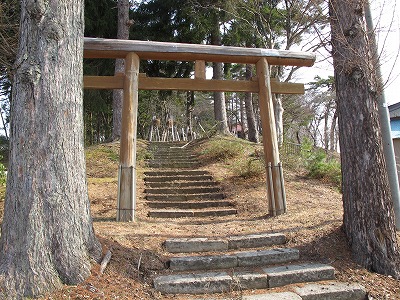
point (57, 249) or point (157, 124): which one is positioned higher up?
point (157, 124)

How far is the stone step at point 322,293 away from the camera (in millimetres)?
3764

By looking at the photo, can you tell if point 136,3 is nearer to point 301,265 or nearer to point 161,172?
point 161,172

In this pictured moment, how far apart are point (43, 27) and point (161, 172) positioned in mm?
6938

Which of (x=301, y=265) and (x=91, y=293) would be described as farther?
(x=301, y=265)

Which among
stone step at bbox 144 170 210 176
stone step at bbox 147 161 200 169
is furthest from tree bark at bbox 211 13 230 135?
stone step at bbox 144 170 210 176

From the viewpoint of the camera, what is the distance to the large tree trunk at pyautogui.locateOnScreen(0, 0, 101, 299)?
3299 millimetres

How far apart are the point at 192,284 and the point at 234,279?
470 millimetres

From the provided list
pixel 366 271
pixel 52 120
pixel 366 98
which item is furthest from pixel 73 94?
pixel 366 271

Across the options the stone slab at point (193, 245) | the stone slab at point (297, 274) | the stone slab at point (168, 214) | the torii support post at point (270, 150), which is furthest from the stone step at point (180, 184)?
the stone slab at point (297, 274)

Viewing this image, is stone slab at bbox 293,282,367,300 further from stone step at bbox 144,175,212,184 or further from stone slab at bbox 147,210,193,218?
stone step at bbox 144,175,212,184

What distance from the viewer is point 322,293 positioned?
386 centimetres

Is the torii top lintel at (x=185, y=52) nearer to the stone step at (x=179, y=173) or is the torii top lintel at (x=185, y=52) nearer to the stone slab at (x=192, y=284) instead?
the stone step at (x=179, y=173)

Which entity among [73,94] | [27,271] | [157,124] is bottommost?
[27,271]

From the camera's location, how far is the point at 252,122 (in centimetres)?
1755
